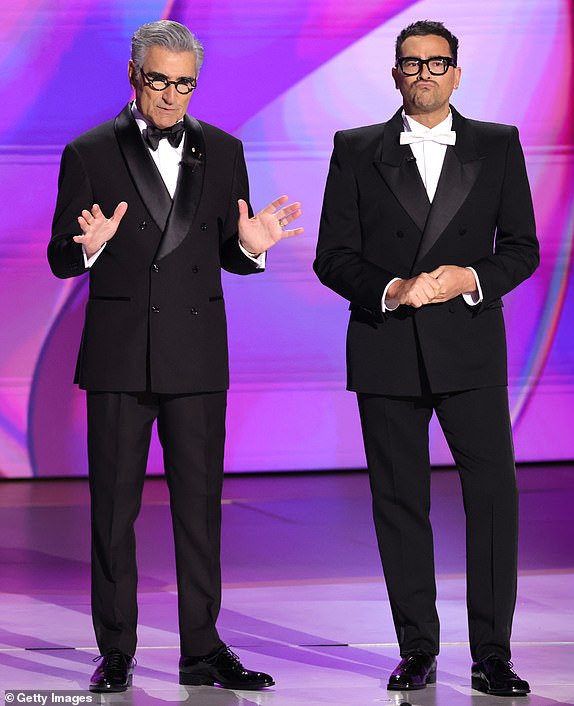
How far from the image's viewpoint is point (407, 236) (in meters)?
3.33

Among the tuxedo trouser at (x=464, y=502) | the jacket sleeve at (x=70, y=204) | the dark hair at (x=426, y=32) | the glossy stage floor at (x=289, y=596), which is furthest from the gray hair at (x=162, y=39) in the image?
the glossy stage floor at (x=289, y=596)

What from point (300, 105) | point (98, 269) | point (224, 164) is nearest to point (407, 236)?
point (224, 164)

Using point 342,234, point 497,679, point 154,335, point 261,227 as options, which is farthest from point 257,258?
point 497,679

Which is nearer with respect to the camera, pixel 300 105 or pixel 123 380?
pixel 123 380

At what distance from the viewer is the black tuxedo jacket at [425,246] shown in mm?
3305

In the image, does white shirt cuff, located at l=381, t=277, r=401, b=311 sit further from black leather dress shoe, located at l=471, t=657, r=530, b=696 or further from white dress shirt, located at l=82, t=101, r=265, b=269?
black leather dress shoe, located at l=471, t=657, r=530, b=696

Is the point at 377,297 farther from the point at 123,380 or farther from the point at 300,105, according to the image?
the point at 300,105

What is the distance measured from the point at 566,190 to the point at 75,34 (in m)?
2.55

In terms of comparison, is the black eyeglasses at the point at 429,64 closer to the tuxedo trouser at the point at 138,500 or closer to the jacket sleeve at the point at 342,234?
the jacket sleeve at the point at 342,234

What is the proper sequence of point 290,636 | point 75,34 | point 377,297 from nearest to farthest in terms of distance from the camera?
1. point 377,297
2. point 290,636
3. point 75,34

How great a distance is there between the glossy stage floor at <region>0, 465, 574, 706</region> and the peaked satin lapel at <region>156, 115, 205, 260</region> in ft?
3.50

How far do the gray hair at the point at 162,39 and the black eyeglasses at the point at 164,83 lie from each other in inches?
1.6

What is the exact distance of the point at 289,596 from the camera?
4.37 meters

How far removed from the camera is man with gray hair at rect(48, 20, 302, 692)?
331cm
